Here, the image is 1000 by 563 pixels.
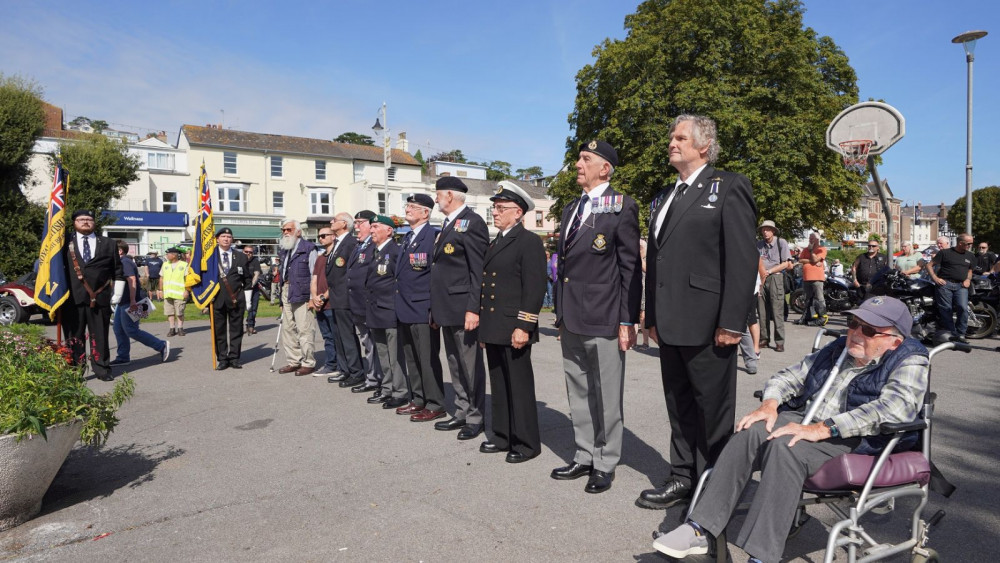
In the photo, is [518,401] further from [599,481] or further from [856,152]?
[856,152]

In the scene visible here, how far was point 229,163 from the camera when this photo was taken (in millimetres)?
50156

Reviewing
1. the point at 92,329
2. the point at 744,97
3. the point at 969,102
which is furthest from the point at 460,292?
the point at 744,97

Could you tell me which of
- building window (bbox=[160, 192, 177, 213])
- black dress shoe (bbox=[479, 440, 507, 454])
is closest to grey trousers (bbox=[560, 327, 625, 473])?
black dress shoe (bbox=[479, 440, 507, 454])

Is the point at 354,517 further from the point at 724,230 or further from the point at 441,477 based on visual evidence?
the point at 724,230

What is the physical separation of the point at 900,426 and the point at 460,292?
3.53 m

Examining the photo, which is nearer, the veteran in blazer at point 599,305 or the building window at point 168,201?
the veteran in blazer at point 599,305

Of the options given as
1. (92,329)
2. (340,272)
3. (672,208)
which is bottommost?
(92,329)

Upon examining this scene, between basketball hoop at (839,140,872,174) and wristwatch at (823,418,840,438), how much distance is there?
35.1ft

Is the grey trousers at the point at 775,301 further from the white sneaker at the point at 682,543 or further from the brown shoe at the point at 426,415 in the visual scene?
the white sneaker at the point at 682,543

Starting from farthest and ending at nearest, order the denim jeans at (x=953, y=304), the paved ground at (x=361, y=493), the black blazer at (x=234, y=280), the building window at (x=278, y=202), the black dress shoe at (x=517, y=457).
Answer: the building window at (x=278, y=202) < the denim jeans at (x=953, y=304) < the black blazer at (x=234, y=280) < the black dress shoe at (x=517, y=457) < the paved ground at (x=361, y=493)

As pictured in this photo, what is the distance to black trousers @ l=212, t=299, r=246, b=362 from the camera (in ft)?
30.8

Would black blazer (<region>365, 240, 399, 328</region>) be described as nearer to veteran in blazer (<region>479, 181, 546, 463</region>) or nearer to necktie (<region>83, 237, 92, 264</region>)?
veteran in blazer (<region>479, 181, 546, 463</region>)

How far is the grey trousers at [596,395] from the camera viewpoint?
168 inches

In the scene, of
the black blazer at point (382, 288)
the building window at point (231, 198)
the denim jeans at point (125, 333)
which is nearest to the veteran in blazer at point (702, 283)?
the black blazer at point (382, 288)
